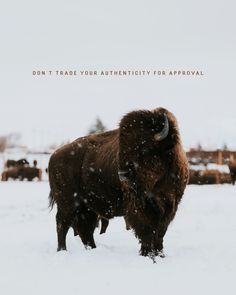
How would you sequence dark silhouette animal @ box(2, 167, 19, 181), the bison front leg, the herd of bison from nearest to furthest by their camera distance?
the herd of bison, the bison front leg, dark silhouette animal @ box(2, 167, 19, 181)

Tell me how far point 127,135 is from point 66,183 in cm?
185

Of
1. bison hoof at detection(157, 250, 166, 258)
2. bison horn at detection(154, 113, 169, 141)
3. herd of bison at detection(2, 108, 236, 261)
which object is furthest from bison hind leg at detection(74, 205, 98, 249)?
bison horn at detection(154, 113, 169, 141)

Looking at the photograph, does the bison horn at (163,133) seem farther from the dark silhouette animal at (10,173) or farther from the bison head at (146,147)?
the dark silhouette animal at (10,173)

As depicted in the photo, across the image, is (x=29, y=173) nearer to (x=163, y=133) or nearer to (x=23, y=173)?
(x=23, y=173)

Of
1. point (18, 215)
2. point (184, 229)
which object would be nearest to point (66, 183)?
point (184, 229)

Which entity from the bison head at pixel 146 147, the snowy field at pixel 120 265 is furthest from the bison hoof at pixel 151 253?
the bison head at pixel 146 147

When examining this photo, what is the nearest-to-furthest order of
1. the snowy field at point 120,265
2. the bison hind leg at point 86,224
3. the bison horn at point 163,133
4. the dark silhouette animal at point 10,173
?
the snowy field at point 120,265
the bison horn at point 163,133
the bison hind leg at point 86,224
the dark silhouette animal at point 10,173

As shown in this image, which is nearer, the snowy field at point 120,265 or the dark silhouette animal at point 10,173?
the snowy field at point 120,265

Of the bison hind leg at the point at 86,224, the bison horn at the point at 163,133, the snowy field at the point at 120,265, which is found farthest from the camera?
the bison hind leg at the point at 86,224

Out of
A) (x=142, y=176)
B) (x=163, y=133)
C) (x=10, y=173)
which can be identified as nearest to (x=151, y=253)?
(x=142, y=176)

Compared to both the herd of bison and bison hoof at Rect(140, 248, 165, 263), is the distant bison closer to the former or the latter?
the herd of bison

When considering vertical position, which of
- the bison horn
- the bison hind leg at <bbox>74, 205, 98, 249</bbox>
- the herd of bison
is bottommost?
the bison hind leg at <bbox>74, 205, 98, 249</bbox>

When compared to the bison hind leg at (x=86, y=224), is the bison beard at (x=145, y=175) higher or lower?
higher

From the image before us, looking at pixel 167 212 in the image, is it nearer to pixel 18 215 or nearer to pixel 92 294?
pixel 92 294
